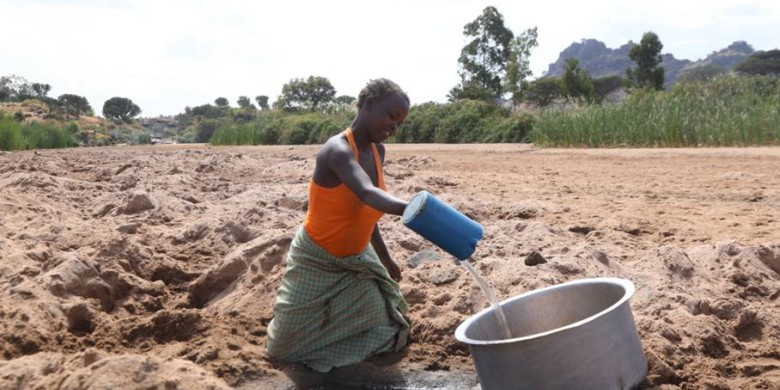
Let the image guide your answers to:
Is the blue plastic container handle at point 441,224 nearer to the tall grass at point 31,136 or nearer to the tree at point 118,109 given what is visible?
the tall grass at point 31,136

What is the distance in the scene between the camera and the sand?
3.16m

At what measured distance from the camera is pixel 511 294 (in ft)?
12.3

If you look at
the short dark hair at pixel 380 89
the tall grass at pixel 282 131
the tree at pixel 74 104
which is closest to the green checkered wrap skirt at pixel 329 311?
the short dark hair at pixel 380 89

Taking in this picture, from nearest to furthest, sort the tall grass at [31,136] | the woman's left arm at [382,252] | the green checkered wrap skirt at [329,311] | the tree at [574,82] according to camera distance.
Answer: the green checkered wrap skirt at [329,311] < the woman's left arm at [382,252] < the tall grass at [31,136] < the tree at [574,82]

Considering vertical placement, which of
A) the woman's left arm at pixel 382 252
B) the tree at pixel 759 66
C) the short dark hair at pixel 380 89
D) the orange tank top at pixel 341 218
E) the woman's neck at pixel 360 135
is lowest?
the woman's left arm at pixel 382 252

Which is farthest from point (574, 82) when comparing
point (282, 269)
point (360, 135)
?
point (360, 135)

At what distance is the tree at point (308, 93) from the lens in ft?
138

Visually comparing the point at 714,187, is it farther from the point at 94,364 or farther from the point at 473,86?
the point at 473,86

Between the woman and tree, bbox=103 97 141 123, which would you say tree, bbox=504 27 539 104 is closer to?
the woman

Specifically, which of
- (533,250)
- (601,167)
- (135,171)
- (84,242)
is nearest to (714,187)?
(601,167)

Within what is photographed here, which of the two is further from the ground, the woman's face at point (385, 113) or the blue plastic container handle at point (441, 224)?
the woman's face at point (385, 113)

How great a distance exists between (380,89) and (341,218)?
531 millimetres

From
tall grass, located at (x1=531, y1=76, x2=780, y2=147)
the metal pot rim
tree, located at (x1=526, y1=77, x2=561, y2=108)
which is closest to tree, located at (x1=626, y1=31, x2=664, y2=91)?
tree, located at (x1=526, y1=77, x2=561, y2=108)

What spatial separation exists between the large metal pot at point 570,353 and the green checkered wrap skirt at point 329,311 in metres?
0.68
